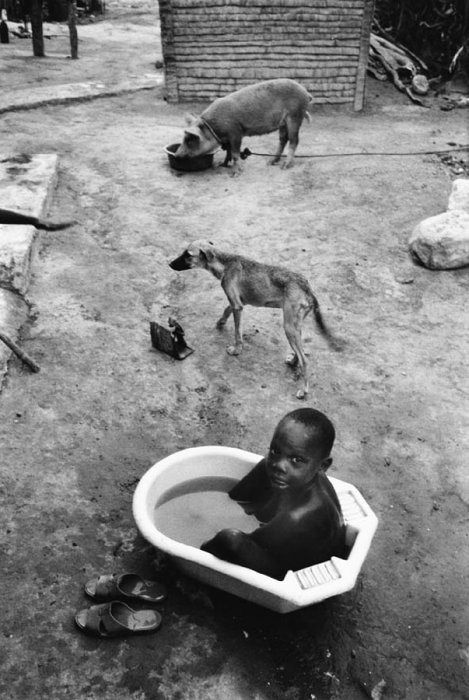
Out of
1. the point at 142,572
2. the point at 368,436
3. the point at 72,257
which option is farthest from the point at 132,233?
the point at 142,572

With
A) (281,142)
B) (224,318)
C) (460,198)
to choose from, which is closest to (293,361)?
(224,318)

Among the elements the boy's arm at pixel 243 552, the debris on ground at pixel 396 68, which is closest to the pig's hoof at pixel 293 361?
the boy's arm at pixel 243 552

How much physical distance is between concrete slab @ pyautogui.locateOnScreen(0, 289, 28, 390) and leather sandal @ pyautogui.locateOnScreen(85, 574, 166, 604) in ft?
6.77

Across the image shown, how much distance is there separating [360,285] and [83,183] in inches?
153

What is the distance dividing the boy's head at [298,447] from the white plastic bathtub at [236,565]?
1.32ft

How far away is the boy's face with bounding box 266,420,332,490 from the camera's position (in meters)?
2.82

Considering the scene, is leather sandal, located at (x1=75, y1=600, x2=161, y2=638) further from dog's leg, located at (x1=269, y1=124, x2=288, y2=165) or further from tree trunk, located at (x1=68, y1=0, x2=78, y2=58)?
tree trunk, located at (x1=68, y1=0, x2=78, y2=58)

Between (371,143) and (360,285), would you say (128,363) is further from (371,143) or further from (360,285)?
(371,143)

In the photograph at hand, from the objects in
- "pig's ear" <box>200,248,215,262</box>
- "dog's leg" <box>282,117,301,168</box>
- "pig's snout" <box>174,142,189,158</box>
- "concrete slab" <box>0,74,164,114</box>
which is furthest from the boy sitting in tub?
"concrete slab" <box>0,74,164,114</box>

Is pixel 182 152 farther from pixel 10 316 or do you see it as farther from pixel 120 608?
pixel 120 608

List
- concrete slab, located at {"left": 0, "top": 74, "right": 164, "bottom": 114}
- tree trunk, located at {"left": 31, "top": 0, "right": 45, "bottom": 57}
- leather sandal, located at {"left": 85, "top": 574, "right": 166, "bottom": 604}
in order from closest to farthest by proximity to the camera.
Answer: leather sandal, located at {"left": 85, "top": 574, "right": 166, "bottom": 604} < concrete slab, located at {"left": 0, "top": 74, "right": 164, "bottom": 114} < tree trunk, located at {"left": 31, "top": 0, "right": 45, "bottom": 57}

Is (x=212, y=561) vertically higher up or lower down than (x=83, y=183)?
higher up

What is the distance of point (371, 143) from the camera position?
10.3 meters

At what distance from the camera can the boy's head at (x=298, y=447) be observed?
2822 mm
